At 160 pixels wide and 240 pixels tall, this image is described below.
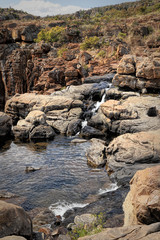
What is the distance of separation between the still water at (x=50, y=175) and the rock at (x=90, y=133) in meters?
1.58

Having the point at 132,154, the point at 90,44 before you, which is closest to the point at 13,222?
the point at 132,154

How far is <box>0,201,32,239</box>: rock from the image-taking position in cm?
594

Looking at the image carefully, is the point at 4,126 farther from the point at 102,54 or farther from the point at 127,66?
the point at 102,54

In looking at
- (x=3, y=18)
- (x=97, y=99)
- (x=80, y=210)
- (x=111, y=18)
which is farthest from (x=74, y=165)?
(x=3, y=18)

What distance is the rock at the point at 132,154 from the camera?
1215cm

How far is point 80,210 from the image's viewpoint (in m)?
9.70

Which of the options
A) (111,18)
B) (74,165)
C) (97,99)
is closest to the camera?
(74,165)

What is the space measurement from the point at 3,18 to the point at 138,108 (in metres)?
56.4

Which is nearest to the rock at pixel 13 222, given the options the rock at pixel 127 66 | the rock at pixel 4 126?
the rock at pixel 4 126

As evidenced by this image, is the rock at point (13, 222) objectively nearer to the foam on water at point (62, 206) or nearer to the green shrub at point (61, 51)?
the foam on water at point (62, 206)

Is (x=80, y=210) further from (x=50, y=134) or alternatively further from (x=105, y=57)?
(x=105, y=57)

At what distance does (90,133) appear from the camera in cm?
2047

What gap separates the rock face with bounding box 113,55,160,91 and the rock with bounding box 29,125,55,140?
374 inches

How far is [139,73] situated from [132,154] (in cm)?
1330
